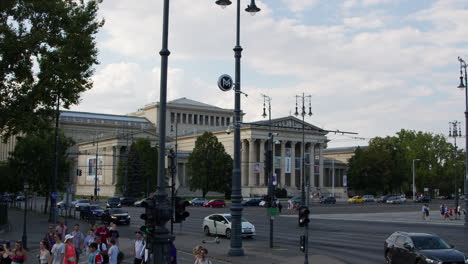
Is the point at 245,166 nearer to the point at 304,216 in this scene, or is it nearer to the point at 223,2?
the point at 304,216

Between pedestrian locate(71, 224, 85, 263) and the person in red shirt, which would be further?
the person in red shirt

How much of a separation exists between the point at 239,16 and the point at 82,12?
7.84 metres

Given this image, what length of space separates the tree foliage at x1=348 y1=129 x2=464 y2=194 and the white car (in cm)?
9276

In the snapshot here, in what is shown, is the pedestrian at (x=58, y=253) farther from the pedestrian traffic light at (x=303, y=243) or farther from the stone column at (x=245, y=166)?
the stone column at (x=245, y=166)

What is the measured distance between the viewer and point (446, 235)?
35.9m

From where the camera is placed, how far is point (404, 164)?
131 metres

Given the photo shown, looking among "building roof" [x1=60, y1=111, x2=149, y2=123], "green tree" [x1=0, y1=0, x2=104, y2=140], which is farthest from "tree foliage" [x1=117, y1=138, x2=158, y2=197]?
"green tree" [x1=0, y1=0, x2=104, y2=140]

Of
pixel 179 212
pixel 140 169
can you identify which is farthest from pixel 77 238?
pixel 140 169

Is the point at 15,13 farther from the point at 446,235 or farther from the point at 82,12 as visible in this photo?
the point at 446,235

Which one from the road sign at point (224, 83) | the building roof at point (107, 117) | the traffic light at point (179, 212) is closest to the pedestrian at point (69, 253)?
the traffic light at point (179, 212)

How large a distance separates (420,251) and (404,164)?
118 m

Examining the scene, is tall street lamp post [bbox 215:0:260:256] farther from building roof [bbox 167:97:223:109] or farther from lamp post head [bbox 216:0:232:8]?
building roof [bbox 167:97:223:109]

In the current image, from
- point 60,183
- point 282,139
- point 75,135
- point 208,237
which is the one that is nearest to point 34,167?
point 60,183

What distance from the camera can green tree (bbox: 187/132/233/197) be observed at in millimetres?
95938
